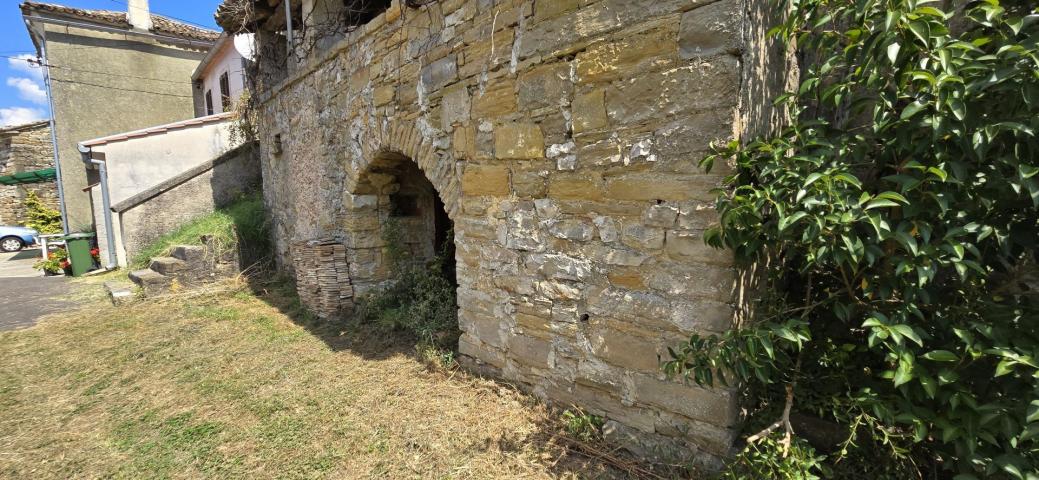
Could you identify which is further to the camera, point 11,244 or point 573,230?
point 11,244

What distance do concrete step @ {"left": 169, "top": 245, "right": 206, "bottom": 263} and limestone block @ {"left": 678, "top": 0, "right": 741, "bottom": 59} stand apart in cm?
745

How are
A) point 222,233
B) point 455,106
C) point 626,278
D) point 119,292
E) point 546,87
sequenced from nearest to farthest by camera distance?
point 626,278
point 546,87
point 455,106
point 119,292
point 222,233

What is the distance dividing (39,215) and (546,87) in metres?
20.6

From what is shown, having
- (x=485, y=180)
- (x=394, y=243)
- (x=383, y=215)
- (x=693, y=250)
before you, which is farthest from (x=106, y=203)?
(x=693, y=250)

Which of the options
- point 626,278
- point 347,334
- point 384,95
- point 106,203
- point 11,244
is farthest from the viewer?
point 11,244

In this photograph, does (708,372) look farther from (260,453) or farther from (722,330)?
(260,453)

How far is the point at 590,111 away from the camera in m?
2.42

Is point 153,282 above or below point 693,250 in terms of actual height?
below

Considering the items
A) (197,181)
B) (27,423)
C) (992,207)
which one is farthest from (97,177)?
Answer: (992,207)

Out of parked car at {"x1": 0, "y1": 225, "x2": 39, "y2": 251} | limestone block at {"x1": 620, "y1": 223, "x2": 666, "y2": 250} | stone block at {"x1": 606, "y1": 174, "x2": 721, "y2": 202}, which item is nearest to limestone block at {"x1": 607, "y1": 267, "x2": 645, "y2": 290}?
limestone block at {"x1": 620, "y1": 223, "x2": 666, "y2": 250}

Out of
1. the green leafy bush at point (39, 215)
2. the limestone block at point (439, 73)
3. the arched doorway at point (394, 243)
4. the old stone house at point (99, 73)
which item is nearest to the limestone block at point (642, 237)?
the limestone block at point (439, 73)

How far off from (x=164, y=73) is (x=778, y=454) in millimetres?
16875

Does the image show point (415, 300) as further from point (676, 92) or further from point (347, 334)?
point (676, 92)

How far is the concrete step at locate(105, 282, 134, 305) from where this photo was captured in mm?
6199
